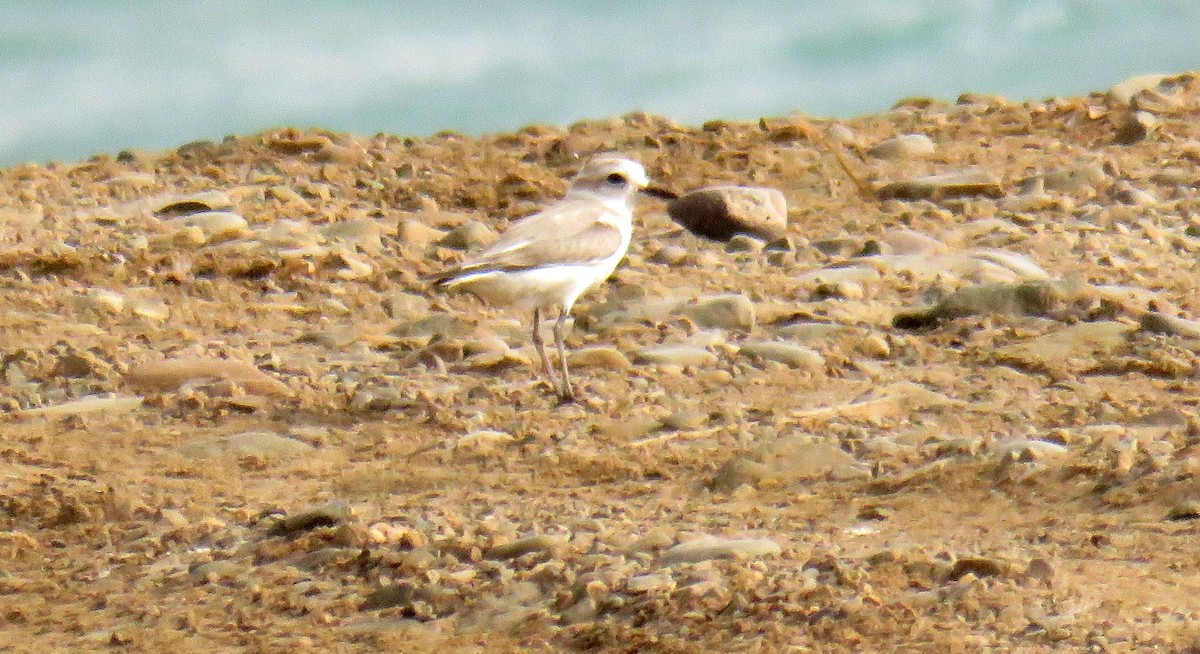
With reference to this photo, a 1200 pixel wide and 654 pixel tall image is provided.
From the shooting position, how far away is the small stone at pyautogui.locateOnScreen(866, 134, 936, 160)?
39.1ft

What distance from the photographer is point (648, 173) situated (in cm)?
1170

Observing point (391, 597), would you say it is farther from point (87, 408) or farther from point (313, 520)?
point (87, 408)

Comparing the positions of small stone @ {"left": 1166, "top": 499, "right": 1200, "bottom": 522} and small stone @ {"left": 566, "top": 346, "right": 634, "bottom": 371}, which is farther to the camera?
small stone @ {"left": 566, "top": 346, "right": 634, "bottom": 371}

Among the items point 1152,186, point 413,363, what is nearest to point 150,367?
point 413,363

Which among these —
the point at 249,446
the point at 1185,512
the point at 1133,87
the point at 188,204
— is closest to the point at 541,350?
the point at 249,446

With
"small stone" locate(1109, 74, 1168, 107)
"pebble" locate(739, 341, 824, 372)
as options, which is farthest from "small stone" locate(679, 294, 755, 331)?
"small stone" locate(1109, 74, 1168, 107)

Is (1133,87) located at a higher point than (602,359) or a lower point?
higher

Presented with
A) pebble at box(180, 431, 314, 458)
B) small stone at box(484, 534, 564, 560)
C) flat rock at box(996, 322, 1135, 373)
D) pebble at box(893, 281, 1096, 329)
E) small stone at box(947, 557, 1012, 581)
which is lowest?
small stone at box(947, 557, 1012, 581)

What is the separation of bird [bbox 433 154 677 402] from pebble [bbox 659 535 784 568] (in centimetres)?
222

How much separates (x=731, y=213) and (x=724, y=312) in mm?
1771

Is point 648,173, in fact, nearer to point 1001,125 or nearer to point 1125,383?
point 1001,125

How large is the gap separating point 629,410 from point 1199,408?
6.96 ft

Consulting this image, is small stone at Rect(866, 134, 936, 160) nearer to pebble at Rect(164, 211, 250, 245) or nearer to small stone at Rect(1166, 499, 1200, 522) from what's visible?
pebble at Rect(164, 211, 250, 245)

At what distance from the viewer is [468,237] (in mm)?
10359
